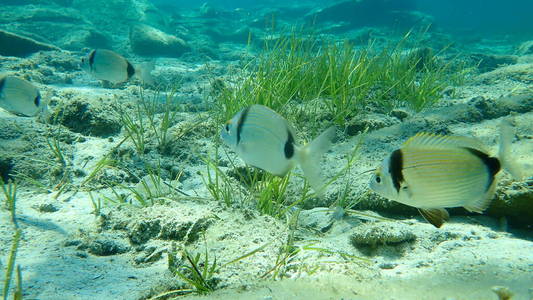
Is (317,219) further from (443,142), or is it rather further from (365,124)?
(365,124)

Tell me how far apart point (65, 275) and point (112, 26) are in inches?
919

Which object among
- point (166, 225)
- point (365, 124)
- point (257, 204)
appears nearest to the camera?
point (166, 225)

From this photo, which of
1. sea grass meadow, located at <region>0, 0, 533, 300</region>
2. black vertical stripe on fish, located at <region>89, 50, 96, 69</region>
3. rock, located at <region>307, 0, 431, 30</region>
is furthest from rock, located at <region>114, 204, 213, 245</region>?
rock, located at <region>307, 0, 431, 30</region>

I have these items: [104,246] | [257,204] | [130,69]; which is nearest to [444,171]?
[257,204]

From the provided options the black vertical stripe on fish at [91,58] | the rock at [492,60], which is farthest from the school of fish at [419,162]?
the rock at [492,60]

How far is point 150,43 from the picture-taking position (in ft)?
50.8

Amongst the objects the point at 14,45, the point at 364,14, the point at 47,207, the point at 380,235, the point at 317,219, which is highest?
the point at 364,14

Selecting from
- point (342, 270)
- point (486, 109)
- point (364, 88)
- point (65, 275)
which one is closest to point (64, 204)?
point (65, 275)

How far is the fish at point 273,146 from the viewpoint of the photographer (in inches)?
75.4

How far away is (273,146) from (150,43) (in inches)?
617

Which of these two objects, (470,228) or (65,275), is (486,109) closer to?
(470,228)

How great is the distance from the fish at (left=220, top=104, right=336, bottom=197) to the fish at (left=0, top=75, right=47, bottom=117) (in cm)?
361

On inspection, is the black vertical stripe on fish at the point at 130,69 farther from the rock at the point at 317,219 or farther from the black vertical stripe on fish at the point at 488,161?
the black vertical stripe on fish at the point at 488,161

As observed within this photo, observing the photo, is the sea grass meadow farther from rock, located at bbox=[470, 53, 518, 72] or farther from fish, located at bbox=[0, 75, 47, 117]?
rock, located at bbox=[470, 53, 518, 72]
